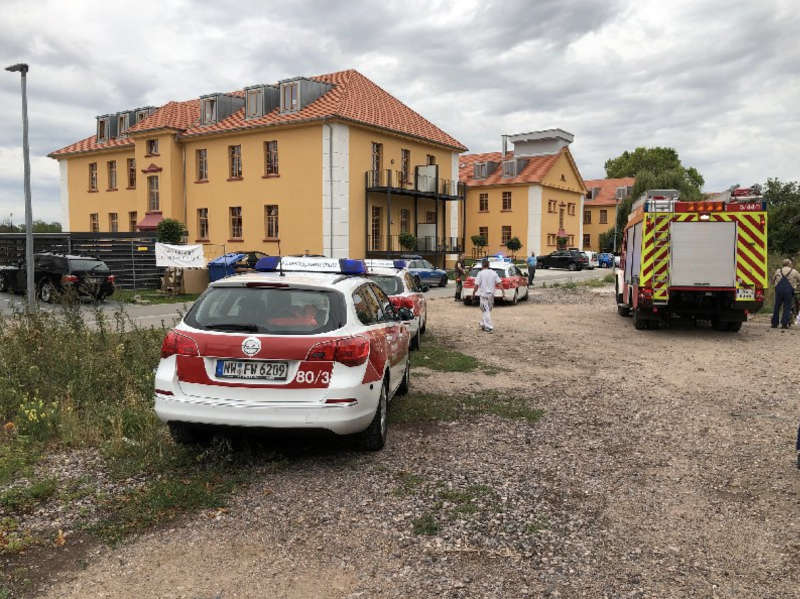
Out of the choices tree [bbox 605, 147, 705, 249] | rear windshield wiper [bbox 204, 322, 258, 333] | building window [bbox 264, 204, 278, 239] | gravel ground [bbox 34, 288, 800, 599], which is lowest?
gravel ground [bbox 34, 288, 800, 599]

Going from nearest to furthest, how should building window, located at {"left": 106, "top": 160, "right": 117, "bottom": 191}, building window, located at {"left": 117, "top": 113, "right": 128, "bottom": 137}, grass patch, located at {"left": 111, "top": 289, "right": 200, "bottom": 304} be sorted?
1. grass patch, located at {"left": 111, "top": 289, "right": 200, "bottom": 304}
2. building window, located at {"left": 106, "top": 160, "right": 117, "bottom": 191}
3. building window, located at {"left": 117, "top": 113, "right": 128, "bottom": 137}

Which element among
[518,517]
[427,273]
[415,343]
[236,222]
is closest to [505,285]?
[427,273]

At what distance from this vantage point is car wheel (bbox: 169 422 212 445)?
5352mm

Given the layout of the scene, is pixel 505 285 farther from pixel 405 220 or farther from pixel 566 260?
pixel 566 260

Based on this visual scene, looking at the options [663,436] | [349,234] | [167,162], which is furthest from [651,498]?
[167,162]

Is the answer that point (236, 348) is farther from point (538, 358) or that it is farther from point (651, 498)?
point (538, 358)

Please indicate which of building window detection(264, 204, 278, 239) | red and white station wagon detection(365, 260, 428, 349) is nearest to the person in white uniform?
red and white station wagon detection(365, 260, 428, 349)

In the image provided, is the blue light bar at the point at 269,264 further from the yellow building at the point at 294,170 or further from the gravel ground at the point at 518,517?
the yellow building at the point at 294,170

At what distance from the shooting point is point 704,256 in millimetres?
13828

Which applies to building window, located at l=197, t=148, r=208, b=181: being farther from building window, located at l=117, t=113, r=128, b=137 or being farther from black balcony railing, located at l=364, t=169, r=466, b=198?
black balcony railing, located at l=364, t=169, r=466, b=198

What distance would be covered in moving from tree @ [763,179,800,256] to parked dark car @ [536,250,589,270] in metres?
12.4

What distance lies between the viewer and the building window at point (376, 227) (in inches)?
1433

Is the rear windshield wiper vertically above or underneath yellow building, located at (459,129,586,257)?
underneath

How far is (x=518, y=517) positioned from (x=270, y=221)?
32670mm
